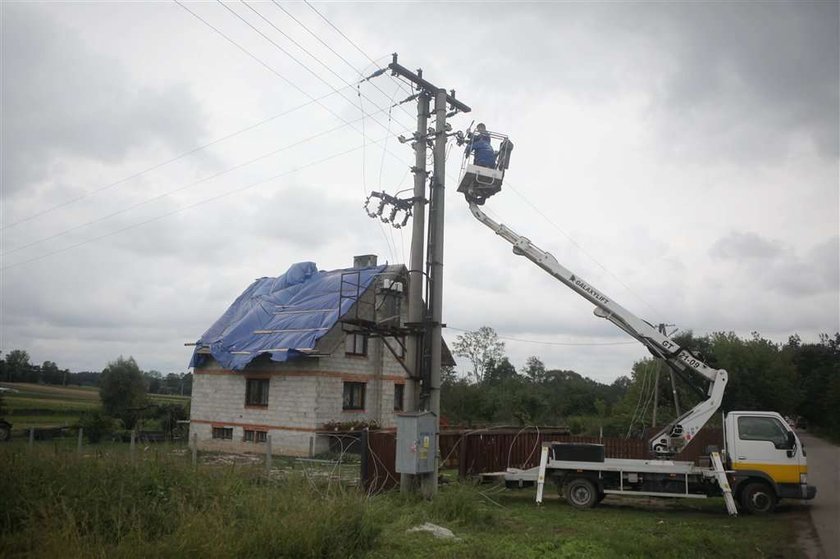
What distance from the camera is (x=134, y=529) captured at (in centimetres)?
752

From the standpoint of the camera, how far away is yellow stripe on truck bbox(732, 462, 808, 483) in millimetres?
13711

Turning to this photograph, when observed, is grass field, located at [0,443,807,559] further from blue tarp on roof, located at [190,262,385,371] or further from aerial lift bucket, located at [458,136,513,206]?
blue tarp on roof, located at [190,262,385,371]

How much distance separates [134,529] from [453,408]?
3520 centimetres

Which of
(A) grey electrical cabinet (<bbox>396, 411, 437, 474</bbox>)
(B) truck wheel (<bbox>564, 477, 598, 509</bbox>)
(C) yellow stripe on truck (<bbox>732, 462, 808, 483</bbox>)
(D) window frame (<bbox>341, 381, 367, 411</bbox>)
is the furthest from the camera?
(D) window frame (<bbox>341, 381, 367, 411</bbox>)

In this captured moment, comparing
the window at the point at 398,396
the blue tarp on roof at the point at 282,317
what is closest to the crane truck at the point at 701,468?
the blue tarp on roof at the point at 282,317

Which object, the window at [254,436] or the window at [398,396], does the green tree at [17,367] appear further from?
the window at [398,396]

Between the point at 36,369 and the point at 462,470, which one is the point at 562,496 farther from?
the point at 36,369

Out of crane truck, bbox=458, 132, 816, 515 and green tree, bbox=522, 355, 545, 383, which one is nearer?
crane truck, bbox=458, 132, 816, 515

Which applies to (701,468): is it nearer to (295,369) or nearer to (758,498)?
(758,498)

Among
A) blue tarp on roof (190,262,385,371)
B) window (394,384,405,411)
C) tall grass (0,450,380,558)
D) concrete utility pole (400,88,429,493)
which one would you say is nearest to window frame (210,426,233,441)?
blue tarp on roof (190,262,385,371)

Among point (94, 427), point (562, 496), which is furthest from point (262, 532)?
point (94, 427)

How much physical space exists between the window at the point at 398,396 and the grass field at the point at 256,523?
1713 centimetres

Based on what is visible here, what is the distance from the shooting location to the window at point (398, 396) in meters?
29.7

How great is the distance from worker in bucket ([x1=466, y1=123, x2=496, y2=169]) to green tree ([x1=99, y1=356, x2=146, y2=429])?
33.2 metres
